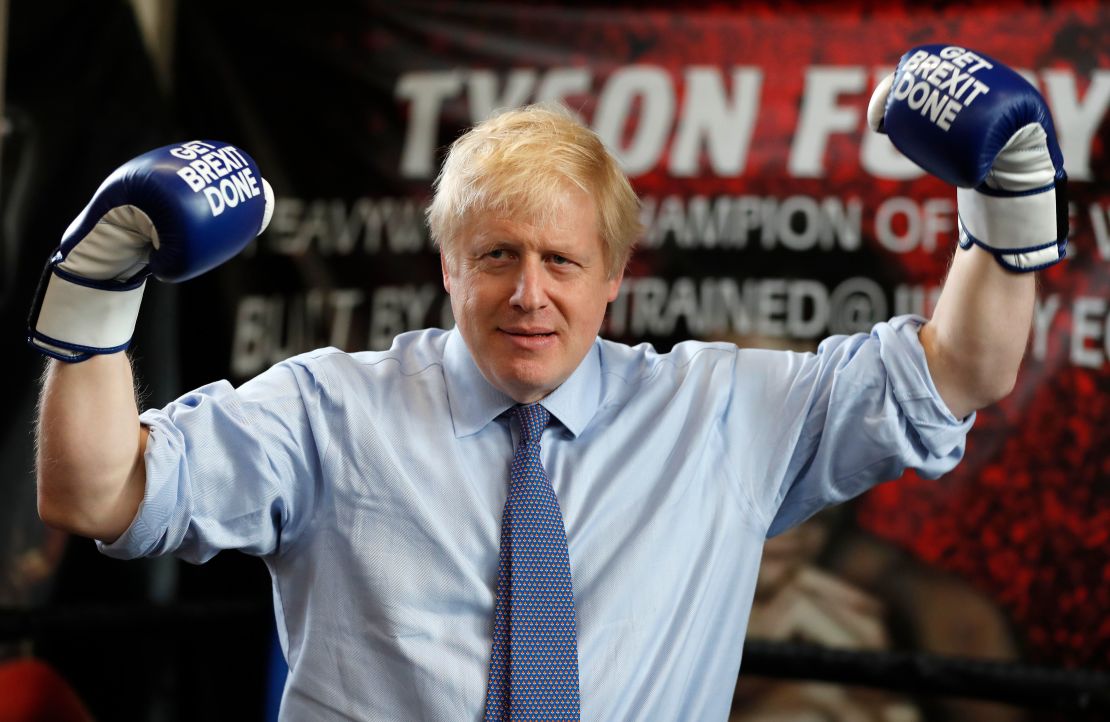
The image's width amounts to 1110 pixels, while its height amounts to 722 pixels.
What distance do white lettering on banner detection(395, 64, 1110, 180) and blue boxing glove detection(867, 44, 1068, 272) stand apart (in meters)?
1.45

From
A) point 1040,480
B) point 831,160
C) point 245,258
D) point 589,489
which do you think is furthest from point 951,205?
point 245,258

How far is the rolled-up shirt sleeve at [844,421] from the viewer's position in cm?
159

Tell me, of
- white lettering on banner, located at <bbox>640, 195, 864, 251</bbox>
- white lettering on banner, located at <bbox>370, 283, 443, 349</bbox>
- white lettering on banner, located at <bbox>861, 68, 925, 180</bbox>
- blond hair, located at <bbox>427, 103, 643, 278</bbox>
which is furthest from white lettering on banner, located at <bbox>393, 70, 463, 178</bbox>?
blond hair, located at <bbox>427, 103, 643, 278</bbox>

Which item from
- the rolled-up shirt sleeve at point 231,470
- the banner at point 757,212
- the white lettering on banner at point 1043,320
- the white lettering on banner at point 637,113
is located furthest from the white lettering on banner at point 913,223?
the rolled-up shirt sleeve at point 231,470

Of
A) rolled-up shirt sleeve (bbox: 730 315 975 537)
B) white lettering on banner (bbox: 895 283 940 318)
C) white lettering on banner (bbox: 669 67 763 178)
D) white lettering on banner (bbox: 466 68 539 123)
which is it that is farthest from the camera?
white lettering on banner (bbox: 466 68 539 123)

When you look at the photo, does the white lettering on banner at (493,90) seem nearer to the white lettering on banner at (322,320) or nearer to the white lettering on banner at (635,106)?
the white lettering on banner at (635,106)

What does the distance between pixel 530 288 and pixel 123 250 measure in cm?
51

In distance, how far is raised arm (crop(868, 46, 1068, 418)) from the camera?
1.42 meters

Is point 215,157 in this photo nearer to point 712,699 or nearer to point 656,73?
point 712,699

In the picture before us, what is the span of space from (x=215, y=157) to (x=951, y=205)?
193 centimetres

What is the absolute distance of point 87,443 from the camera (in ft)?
4.50

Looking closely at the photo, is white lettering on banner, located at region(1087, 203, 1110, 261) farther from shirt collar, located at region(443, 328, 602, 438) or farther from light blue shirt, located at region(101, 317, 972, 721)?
shirt collar, located at region(443, 328, 602, 438)

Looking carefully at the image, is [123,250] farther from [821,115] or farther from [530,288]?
[821,115]

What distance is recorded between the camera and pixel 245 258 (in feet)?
10.8
